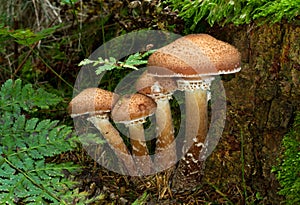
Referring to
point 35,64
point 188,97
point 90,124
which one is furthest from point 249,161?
point 35,64

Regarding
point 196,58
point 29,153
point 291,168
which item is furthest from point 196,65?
point 29,153

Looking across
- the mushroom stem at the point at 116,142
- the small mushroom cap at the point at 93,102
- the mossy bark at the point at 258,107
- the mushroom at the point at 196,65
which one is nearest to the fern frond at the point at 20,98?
the small mushroom cap at the point at 93,102

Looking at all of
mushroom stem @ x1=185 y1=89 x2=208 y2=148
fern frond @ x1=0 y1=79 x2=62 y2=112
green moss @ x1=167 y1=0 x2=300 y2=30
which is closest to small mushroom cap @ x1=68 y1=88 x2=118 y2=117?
fern frond @ x1=0 y1=79 x2=62 y2=112

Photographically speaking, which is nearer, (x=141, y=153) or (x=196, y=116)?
(x=196, y=116)

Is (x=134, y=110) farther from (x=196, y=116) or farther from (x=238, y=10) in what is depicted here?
(x=238, y=10)

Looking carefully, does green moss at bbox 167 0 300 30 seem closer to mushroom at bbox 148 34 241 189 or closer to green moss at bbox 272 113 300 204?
mushroom at bbox 148 34 241 189

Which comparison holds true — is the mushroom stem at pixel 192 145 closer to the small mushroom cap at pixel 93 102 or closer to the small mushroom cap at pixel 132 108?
the small mushroom cap at pixel 132 108
